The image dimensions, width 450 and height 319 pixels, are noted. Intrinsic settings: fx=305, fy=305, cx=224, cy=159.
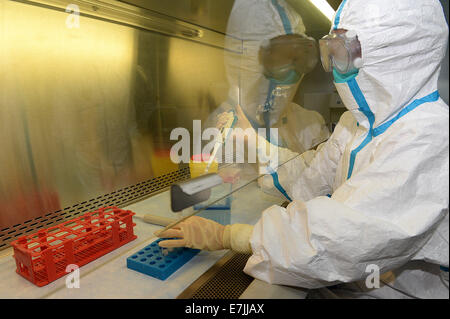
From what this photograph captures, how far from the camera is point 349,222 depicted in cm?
67

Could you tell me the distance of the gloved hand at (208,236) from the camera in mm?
882

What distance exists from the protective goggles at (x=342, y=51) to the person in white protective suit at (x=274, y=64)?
0.28 metres

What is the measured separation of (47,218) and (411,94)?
1.23 metres

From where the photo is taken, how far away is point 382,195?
2.19 ft

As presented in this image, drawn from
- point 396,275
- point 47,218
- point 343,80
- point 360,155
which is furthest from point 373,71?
point 47,218

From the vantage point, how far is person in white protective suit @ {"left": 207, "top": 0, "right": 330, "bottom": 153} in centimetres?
120

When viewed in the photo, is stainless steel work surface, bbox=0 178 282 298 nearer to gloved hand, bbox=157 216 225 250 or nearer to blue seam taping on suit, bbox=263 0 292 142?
gloved hand, bbox=157 216 225 250

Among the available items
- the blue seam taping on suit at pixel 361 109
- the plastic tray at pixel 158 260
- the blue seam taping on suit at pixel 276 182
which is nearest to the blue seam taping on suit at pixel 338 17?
the blue seam taping on suit at pixel 361 109

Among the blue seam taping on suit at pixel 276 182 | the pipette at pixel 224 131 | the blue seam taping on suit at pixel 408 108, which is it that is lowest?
the blue seam taping on suit at pixel 276 182

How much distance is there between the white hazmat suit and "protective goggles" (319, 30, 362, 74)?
0.02m

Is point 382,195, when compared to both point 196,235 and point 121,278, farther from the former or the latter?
point 121,278

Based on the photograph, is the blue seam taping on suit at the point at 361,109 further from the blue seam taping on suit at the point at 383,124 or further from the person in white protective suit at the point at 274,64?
the person in white protective suit at the point at 274,64

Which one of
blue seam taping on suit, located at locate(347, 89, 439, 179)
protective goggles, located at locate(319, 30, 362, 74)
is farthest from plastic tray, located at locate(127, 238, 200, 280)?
protective goggles, located at locate(319, 30, 362, 74)

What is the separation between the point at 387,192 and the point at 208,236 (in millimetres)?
500
